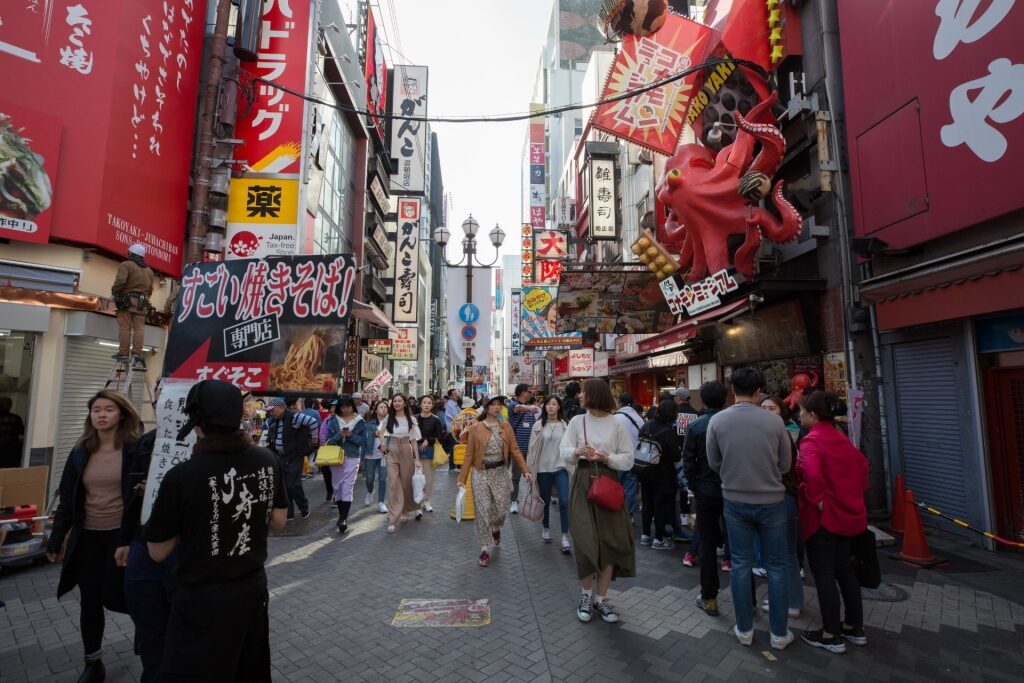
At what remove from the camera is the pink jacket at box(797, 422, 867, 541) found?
4012 millimetres

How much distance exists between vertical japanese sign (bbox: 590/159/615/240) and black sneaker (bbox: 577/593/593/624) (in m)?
19.0

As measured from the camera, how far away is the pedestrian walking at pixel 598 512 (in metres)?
4.54

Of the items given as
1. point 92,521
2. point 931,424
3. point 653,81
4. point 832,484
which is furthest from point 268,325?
point 653,81

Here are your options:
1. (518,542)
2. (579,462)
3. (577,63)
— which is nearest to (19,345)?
(518,542)

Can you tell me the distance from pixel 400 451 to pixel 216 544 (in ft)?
19.4

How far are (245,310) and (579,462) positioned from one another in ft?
10.4

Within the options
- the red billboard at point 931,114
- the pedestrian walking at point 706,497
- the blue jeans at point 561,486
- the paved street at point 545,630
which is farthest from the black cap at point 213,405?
the red billboard at point 931,114

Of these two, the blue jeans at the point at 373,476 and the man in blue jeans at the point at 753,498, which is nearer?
the man in blue jeans at the point at 753,498

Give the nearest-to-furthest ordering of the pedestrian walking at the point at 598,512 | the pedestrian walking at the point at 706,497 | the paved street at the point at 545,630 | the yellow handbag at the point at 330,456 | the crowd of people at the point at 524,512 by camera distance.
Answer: the crowd of people at the point at 524,512 → the paved street at the point at 545,630 → the pedestrian walking at the point at 598,512 → the pedestrian walking at the point at 706,497 → the yellow handbag at the point at 330,456

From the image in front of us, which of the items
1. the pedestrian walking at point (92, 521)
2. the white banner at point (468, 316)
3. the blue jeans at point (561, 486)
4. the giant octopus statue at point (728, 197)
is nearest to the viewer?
the pedestrian walking at point (92, 521)

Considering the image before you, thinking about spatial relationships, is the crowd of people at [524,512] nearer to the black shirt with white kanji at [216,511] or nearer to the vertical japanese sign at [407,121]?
the black shirt with white kanji at [216,511]

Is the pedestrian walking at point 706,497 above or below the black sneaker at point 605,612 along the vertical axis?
above

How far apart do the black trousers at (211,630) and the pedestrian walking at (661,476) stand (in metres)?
5.30

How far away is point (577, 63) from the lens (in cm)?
5369
